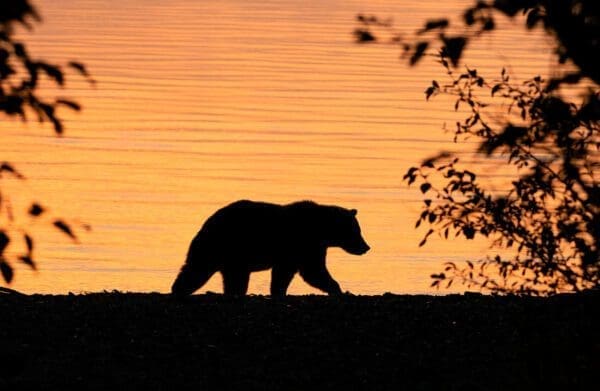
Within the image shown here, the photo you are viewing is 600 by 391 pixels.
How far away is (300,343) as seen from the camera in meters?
10.8

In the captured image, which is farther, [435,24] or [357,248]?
[357,248]

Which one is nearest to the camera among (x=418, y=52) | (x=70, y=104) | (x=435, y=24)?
(x=70, y=104)

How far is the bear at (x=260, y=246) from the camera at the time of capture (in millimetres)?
14602

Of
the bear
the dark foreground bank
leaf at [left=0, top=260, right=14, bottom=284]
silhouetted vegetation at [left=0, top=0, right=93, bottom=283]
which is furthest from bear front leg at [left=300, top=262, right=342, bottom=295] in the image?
leaf at [left=0, top=260, right=14, bottom=284]

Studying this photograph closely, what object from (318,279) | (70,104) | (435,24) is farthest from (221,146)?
(70,104)

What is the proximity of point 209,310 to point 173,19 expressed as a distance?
56.2 meters

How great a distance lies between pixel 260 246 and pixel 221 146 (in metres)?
14.2

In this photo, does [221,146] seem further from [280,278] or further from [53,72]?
[53,72]

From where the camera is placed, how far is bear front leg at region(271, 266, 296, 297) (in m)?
15.2

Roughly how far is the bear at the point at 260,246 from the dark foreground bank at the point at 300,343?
203cm

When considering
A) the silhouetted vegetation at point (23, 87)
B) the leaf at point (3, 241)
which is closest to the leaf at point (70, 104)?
the silhouetted vegetation at point (23, 87)

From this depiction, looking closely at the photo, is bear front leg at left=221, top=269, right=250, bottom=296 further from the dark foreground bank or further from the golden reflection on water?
the dark foreground bank

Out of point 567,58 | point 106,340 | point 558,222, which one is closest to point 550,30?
point 567,58

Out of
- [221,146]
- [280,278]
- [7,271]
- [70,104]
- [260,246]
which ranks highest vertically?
[70,104]
